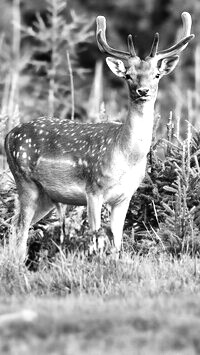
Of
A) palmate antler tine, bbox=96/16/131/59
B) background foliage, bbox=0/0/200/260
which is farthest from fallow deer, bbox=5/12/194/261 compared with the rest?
background foliage, bbox=0/0/200/260

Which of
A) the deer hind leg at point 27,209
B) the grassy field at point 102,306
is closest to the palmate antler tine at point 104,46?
the deer hind leg at point 27,209

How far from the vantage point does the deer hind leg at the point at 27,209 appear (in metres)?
11.5

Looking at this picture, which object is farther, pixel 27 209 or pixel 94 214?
pixel 27 209

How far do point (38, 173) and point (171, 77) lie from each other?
28527 millimetres

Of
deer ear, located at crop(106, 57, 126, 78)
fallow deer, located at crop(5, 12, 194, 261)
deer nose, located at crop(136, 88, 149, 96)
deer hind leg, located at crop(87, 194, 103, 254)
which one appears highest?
deer ear, located at crop(106, 57, 126, 78)

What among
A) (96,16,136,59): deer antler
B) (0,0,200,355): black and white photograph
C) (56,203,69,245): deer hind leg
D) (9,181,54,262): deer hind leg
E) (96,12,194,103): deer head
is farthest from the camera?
(9,181,54,262): deer hind leg

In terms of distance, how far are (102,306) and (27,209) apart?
3.57 meters

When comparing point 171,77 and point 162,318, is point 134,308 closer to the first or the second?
point 162,318

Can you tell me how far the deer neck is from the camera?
35.1ft

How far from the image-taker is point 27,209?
11.6m

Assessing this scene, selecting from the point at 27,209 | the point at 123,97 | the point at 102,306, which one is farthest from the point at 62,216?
the point at 123,97

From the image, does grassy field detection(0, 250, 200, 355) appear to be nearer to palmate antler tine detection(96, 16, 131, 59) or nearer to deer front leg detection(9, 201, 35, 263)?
deer front leg detection(9, 201, 35, 263)

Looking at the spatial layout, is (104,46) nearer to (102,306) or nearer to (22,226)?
(22,226)

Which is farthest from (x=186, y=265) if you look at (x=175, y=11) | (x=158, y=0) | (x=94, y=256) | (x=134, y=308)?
(x=158, y=0)
